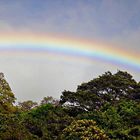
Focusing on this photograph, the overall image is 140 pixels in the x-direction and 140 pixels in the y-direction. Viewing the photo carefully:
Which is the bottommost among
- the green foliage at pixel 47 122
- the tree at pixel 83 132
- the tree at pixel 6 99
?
the tree at pixel 83 132

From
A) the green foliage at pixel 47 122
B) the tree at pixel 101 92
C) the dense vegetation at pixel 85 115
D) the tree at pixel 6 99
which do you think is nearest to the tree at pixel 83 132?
the dense vegetation at pixel 85 115

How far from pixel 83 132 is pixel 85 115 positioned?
9159 millimetres

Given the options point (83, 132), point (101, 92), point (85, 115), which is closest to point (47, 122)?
point (85, 115)

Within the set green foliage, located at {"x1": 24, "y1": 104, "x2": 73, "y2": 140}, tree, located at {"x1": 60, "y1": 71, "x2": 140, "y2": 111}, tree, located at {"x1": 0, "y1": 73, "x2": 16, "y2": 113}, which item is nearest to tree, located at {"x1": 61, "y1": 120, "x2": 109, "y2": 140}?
green foliage, located at {"x1": 24, "y1": 104, "x2": 73, "y2": 140}

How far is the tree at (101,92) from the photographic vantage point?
2024 inches

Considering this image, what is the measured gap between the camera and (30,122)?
42.4 metres

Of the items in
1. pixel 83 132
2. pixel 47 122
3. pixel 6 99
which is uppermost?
pixel 6 99

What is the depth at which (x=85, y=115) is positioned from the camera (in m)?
46.0

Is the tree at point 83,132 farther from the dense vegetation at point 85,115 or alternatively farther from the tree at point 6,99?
the tree at point 6,99

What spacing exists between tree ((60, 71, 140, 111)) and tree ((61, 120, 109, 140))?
1208 centimetres

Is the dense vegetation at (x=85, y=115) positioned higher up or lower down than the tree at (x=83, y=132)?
higher up

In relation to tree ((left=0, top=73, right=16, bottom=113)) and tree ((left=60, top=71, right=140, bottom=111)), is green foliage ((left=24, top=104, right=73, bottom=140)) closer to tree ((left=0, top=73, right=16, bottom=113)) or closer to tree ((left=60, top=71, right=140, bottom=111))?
tree ((left=60, top=71, right=140, bottom=111))

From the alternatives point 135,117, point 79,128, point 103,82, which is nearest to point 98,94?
point 103,82

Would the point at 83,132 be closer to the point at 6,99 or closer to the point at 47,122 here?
the point at 47,122
